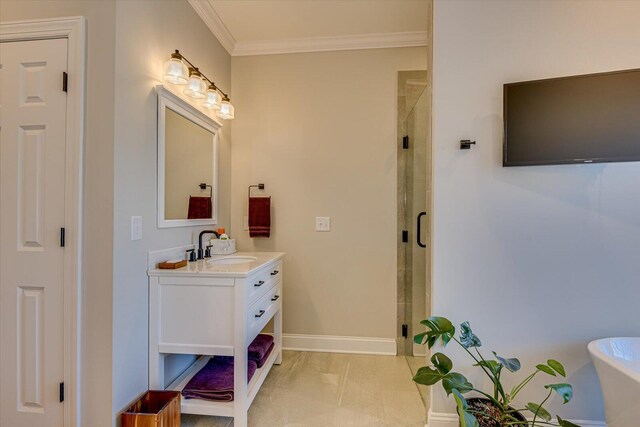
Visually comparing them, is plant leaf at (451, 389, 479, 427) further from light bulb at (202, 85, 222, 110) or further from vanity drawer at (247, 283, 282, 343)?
light bulb at (202, 85, 222, 110)

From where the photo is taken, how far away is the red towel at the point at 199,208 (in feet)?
6.90

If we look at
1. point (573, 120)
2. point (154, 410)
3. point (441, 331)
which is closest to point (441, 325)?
point (441, 331)

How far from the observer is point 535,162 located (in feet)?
5.00

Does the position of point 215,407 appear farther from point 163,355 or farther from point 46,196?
point 46,196

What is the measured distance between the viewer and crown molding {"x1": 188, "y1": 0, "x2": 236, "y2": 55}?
2.18m

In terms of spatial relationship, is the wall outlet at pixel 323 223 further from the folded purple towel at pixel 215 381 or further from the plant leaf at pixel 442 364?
the plant leaf at pixel 442 364

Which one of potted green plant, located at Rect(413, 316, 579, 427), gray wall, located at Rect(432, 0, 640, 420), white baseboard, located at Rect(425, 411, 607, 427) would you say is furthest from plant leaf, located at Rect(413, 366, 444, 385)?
white baseboard, located at Rect(425, 411, 607, 427)

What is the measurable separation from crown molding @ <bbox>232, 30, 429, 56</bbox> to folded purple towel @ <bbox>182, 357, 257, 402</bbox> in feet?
8.54

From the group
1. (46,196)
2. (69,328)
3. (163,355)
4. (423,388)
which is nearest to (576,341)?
(423,388)

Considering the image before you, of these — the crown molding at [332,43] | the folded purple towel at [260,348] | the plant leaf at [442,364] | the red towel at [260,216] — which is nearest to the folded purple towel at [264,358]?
the folded purple towel at [260,348]

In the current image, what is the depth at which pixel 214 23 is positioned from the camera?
7.77 feet

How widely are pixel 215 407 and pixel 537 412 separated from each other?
1.56 meters

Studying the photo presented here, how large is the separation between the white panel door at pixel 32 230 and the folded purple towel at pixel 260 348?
99 centimetres

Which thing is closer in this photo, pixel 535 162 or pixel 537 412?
pixel 537 412
